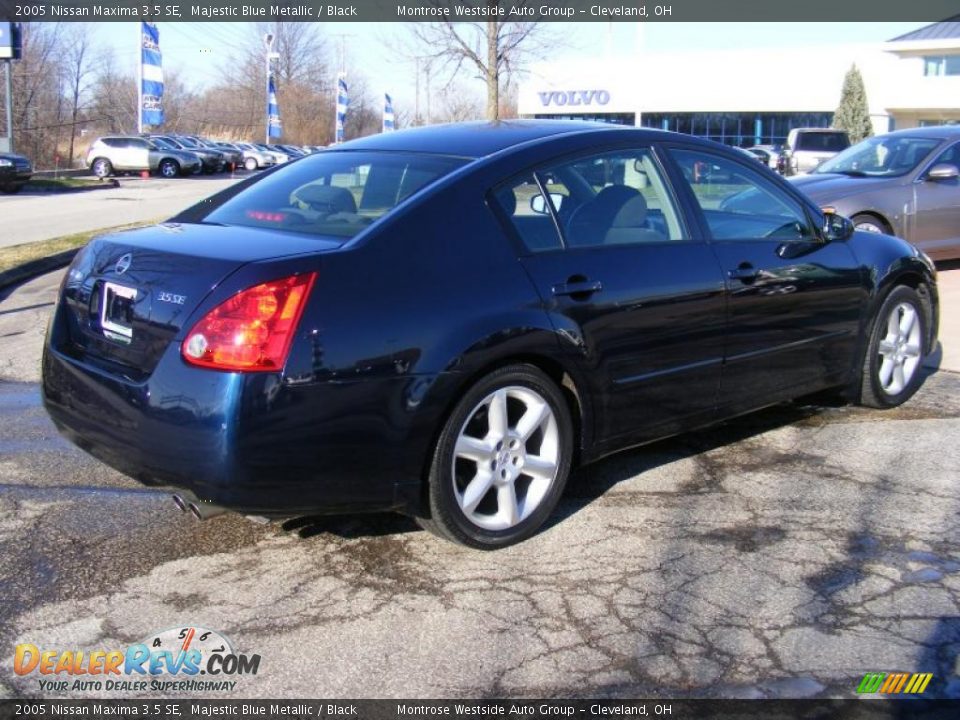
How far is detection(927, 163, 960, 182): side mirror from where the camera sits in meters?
10.9

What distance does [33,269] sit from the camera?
11484mm

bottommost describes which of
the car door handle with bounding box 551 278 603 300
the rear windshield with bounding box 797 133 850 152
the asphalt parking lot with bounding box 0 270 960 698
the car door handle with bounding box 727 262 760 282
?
the asphalt parking lot with bounding box 0 270 960 698

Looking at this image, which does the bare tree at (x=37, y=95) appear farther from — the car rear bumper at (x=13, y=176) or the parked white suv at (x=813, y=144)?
the parked white suv at (x=813, y=144)

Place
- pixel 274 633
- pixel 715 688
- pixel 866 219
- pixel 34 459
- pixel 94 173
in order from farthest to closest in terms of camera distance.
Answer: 1. pixel 94 173
2. pixel 866 219
3. pixel 34 459
4. pixel 274 633
5. pixel 715 688

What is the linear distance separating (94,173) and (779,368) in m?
40.9

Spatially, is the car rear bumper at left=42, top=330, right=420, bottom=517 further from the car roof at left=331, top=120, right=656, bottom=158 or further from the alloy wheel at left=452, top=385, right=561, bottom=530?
the car roof at left=331, top=120, right=656, bottom=158

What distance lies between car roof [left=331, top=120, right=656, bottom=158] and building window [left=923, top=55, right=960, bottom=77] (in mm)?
50566

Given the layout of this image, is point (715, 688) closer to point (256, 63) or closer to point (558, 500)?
point (558, 500)

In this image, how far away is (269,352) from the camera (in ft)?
11.2

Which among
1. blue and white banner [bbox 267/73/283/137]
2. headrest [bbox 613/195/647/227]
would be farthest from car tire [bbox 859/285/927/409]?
blue and white banner [bbox 267/73/283/137]

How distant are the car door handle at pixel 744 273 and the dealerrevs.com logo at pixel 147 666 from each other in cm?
281

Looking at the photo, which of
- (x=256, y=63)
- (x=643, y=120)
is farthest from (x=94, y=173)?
(x=256, y=63)

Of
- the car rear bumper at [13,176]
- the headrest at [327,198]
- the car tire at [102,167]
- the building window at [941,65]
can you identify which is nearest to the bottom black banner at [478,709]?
the headrest at [327,198]

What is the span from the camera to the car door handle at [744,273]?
15.9 ft
